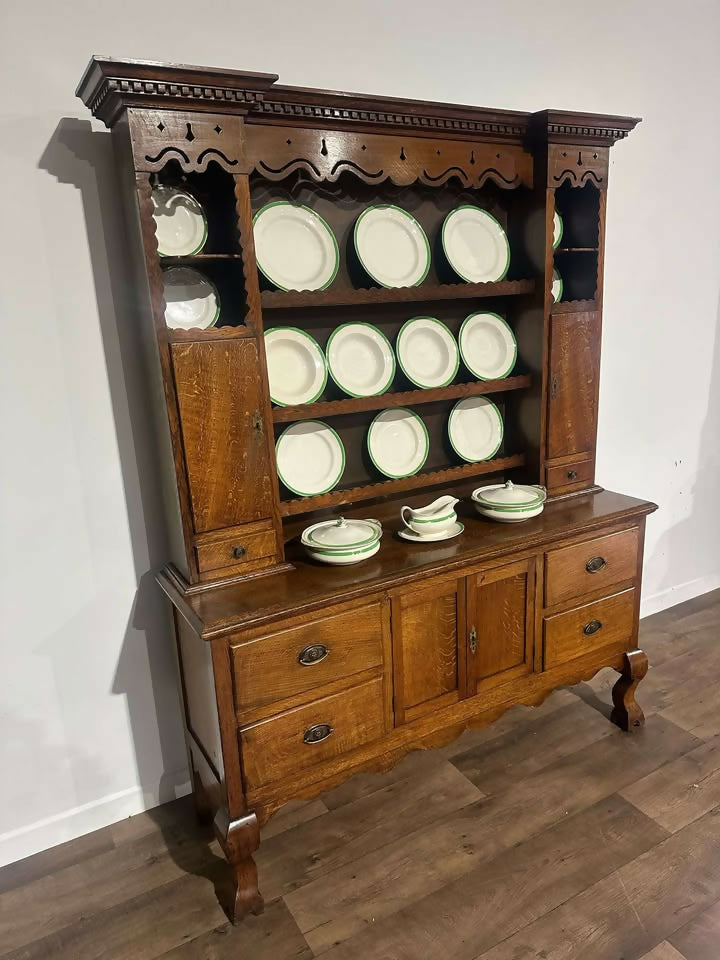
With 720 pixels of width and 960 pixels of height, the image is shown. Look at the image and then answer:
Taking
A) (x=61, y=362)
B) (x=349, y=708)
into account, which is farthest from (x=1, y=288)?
(x=349, y=708)

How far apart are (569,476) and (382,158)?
1.14m

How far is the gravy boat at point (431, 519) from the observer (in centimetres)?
187

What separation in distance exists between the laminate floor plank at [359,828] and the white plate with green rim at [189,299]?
142 centimetres

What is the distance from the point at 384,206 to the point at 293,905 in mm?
1875

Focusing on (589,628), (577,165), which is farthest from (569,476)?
(577,165)

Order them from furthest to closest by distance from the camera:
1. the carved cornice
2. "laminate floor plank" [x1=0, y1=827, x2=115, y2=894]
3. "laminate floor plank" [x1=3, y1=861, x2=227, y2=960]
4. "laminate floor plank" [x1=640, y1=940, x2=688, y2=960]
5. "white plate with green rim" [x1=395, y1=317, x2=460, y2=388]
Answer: "white plate with green rim" [x1=395, y1=317, x2=460, y2=388] < "laminate floor plank" [x1=0, y1=827, x2=115, y2=894] < "laminate floor plank" [x1=3, y1=861, x2=227, y2=960] < "laminate floor plank" [x1=640, y1=940, x2=688, y2=960] < the carved cornice

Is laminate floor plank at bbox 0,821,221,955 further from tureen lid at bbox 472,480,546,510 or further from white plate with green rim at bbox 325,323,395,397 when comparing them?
white plate with green rim at bbox 325,323,395,397

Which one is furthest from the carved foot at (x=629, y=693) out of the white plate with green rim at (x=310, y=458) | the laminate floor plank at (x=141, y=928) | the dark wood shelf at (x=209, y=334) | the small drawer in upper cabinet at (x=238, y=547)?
the dark wood shelf at (x=209, y=334)

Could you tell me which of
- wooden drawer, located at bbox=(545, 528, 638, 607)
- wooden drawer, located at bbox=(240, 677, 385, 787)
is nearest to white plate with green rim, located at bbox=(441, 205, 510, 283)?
wooden drawer, located at bbox=(545, 528, 638, 607)

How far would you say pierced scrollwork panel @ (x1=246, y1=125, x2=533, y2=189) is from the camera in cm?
164

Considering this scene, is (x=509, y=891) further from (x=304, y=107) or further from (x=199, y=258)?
(x=304, y=107)

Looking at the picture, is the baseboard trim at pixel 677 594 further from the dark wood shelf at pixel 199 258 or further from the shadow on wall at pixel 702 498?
the dark wood shelf at pixel 199 258

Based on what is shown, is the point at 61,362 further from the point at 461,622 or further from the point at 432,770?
the point at 432,770

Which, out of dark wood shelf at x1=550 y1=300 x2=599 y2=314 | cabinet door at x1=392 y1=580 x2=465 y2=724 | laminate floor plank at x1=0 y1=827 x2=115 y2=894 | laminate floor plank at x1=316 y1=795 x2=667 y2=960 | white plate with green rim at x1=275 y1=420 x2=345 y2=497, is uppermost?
dark wood shelf at x1=550 y1=300 x2=599 y2=314
